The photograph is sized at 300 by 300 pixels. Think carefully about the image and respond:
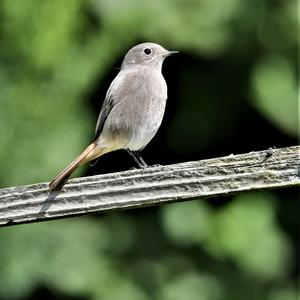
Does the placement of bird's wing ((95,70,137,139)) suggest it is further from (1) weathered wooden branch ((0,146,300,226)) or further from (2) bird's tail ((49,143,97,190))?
(1) weathered wooden branch ((0,146,300,226))

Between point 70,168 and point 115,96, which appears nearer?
point 70,168

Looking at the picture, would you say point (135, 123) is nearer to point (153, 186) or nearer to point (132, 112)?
point (132, 112)

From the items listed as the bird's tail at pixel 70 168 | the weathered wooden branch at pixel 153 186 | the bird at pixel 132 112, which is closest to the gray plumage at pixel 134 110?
the bird at pixel 132 112

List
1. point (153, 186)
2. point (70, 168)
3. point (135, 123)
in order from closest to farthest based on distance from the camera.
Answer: point (153, 186), point (70, 168), point (135, 123)

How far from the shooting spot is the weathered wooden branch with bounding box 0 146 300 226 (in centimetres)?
282

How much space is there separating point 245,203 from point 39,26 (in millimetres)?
1677

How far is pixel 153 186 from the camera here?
2832 millimetres

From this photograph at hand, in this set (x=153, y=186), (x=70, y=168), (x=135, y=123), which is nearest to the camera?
(x=153, y=186)

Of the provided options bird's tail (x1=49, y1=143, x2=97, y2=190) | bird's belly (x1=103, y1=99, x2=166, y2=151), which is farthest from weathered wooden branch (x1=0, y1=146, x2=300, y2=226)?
bird's belly (x1=103, y1=99, x2=166, y2=151)

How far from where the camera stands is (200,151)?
5617 millimetres

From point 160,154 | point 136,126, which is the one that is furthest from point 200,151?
point 136,126

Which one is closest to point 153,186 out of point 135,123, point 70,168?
point 70,168

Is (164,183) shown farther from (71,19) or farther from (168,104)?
(168,104)

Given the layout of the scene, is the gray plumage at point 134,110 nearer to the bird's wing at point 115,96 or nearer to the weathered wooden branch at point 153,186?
the bird's wing at point 115,96
